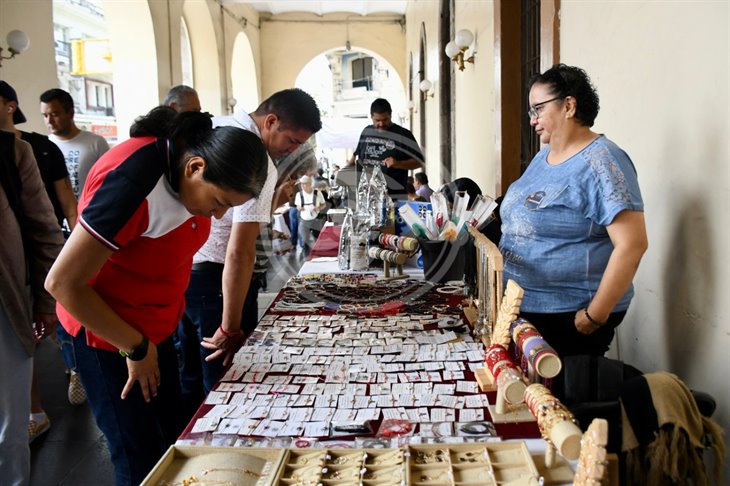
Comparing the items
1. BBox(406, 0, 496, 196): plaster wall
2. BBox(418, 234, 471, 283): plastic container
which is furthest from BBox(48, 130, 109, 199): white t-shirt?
BBox(406, 0, 496, 196): plaster wall

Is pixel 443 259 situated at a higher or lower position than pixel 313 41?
lower

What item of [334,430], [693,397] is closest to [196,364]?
[334,430]

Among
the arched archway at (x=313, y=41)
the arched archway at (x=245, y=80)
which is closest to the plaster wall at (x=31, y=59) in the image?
the arched archway at (x=245, y=80)

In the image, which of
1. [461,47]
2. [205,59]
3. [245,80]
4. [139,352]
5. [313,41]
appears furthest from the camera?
[313,41]

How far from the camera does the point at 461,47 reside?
505cm

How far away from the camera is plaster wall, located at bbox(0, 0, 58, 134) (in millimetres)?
4297

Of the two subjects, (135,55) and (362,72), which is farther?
(362,72)

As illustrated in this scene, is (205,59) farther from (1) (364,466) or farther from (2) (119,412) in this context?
(1) (364,466)

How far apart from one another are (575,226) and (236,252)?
992 mm

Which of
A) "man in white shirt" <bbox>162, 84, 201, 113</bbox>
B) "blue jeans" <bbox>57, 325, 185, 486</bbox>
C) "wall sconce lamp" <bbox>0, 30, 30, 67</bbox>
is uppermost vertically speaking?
"wall sconce lamp" <bbox>0, 30, 30, 67</bbox>

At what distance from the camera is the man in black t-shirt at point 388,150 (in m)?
4.75

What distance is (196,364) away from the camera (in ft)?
7.96

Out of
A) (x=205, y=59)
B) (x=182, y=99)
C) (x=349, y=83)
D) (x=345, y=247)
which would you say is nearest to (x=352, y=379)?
(x=345, y=247)

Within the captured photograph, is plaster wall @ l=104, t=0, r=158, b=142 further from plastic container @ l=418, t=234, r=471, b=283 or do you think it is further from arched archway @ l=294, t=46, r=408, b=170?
arched archway @ l=294, t=46, r=408, b=170
